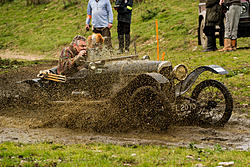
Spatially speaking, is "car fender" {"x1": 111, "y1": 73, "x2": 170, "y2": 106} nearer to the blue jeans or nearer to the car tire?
the blue jeans

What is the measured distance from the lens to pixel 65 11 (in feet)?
97.7

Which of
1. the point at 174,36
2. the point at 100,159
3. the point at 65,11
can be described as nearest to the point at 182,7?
the point at 174,36

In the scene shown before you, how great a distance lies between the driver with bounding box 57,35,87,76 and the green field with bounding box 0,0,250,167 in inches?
27.6

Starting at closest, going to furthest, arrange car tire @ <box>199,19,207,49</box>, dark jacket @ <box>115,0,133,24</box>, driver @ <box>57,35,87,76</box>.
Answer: driver @ <box>57,35,87,76</box>
dark jacket @ <box>115,0,133,24</box>
car tire @ <box>199,19,207,49</box>

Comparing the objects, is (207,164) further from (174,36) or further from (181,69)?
(174,36)

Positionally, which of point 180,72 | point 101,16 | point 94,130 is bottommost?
point 94,130

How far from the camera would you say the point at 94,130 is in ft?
21.7

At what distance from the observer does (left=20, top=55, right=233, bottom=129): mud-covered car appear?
6207 millimetres

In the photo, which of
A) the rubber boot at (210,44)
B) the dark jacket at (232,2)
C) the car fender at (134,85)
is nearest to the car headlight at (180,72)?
the car fender at (134,85)

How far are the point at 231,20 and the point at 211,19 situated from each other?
35.9 inches

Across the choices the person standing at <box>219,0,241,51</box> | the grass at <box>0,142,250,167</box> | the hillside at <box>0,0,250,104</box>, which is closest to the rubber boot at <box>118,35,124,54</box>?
the hillside at <box>0,0,250,104</box>

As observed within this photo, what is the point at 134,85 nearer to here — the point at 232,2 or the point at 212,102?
the point at 212,102

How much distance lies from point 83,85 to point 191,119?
2.14 m

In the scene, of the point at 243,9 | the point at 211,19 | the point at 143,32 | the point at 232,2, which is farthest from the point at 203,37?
the point at 143,32
